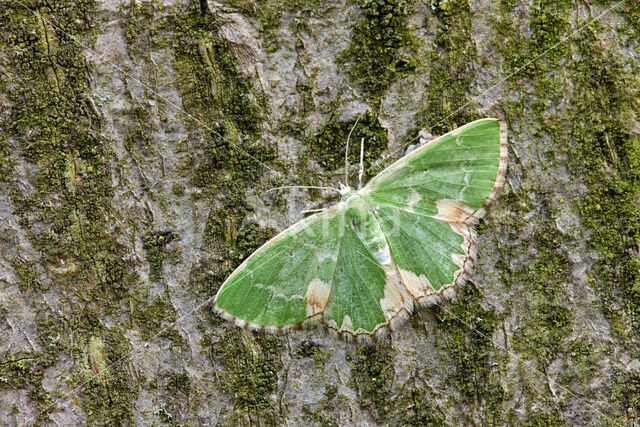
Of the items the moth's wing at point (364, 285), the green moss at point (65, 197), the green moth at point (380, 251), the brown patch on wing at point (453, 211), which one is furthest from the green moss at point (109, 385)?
the brown patch on wing at point (453, 211)

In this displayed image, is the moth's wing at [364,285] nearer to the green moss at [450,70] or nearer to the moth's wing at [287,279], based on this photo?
the moth's wing at [287,279]

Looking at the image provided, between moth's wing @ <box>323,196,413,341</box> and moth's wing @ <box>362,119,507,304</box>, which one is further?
moth's wing @ <box>323,196,413,341</box>

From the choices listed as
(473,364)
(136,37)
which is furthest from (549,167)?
(136,37)

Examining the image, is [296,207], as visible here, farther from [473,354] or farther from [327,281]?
[473,354]

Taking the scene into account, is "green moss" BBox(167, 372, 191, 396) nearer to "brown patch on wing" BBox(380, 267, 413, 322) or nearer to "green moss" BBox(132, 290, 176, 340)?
"green moss" BBox(132, 290, 176, 340)

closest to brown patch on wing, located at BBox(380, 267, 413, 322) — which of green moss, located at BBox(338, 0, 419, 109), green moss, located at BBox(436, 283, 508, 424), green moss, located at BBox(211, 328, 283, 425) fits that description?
green moss, located at BBox(436, 283, 508, 424)

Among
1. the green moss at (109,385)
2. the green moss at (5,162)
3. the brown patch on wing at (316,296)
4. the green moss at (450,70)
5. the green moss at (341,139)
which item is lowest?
the green moss at (109,385)

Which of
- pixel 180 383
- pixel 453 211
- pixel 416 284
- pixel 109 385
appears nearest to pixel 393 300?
pixel 416 284

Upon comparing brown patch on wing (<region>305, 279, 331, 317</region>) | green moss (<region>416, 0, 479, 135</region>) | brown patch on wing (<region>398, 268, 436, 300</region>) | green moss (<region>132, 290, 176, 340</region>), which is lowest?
green moss (<region>132, 290, 176, 340</region>)
